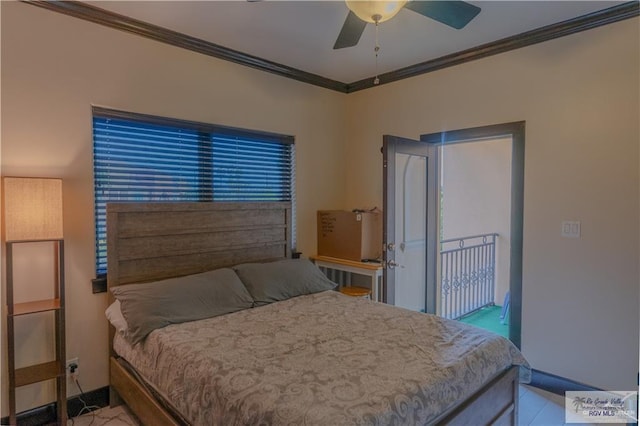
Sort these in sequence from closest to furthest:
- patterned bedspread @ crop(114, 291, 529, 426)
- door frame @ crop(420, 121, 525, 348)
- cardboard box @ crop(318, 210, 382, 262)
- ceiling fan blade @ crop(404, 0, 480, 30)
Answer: patterned bedspread @ crop(114, 291, 529, 426)
ceiling fan blade @ crop(404, 0, 480, 30)
door frame @ crop(420, 121, 525, 348)
cardboard box @ crop(318, 210, 382, 262)

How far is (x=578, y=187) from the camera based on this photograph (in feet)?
8.98

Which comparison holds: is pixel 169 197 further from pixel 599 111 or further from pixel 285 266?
pixel 599 111

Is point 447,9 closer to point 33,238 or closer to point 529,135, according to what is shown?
point 529,135

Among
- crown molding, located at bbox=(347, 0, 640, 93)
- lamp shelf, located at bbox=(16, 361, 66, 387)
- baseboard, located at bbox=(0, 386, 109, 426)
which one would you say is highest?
crown molding, located at bbox=(347, 0, 640, 93)

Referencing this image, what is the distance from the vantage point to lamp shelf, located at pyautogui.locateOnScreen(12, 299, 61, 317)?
2.19 meters

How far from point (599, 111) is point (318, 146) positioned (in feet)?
7.90

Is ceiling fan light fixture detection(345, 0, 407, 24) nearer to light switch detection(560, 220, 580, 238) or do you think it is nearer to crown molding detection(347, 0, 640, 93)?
crown molding detection(347, 0, 640, 93)

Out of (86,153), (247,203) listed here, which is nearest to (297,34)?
(247,203)

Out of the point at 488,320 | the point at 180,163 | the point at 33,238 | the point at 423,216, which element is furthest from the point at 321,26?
the point at 488,320

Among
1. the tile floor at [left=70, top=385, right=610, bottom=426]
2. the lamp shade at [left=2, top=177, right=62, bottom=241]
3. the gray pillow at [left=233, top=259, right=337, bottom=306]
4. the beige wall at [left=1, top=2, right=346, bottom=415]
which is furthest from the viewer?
the gray pillow at [left=233, top=259, right=337, bottom=306]

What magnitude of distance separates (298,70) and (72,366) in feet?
10.0

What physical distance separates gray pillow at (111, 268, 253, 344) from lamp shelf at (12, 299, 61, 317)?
323 mm

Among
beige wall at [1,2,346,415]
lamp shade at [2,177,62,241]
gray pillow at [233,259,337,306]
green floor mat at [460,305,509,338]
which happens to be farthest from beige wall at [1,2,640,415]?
green floor mat at [460,305,509,338]

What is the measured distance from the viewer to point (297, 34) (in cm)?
295
